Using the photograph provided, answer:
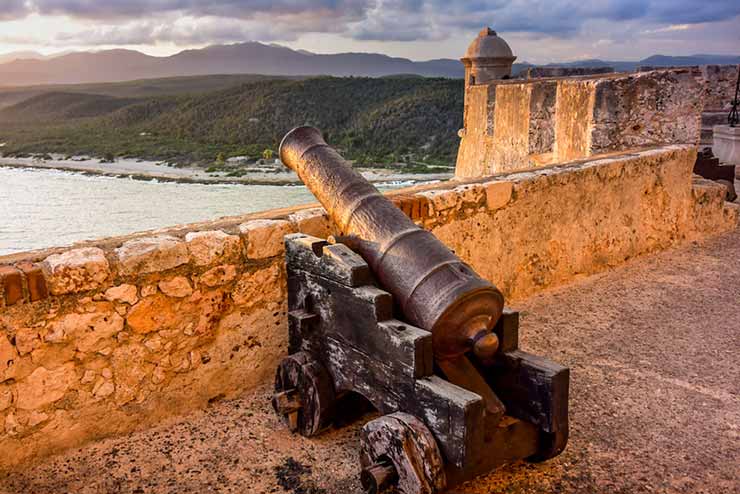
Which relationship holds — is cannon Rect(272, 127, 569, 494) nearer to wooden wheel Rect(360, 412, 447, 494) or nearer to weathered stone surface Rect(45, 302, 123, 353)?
wooden wheel Rect(360, 412, 447, 494)

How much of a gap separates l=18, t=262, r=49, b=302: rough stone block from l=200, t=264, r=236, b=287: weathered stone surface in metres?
0.57

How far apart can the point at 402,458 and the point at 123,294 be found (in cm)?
116

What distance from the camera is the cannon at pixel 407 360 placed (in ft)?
6.48

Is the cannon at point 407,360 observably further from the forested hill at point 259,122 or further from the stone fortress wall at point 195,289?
the forested hill at point 259,122

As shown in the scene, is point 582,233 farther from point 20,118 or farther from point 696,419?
point 20,118

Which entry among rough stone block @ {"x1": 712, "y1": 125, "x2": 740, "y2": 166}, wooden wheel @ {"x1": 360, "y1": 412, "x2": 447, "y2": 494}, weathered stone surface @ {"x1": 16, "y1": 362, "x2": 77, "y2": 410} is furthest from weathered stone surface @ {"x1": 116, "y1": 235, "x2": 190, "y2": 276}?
rough stone block @ {"x1": 712, "y1": 125, "x2": 740, "y2": 166}

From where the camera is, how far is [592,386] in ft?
9.61

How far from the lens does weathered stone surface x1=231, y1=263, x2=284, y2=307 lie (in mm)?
2744

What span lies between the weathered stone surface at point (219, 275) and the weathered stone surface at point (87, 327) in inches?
13.9

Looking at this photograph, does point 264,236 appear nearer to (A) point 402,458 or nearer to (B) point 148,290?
(B) point 148,290

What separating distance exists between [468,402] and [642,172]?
3419 mm

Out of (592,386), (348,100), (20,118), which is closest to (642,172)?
(592,386)

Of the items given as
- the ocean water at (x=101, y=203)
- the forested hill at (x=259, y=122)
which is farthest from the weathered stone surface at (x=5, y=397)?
the forested hill at (x=259, y=122)

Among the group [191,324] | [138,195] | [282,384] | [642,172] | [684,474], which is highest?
[642,172]
